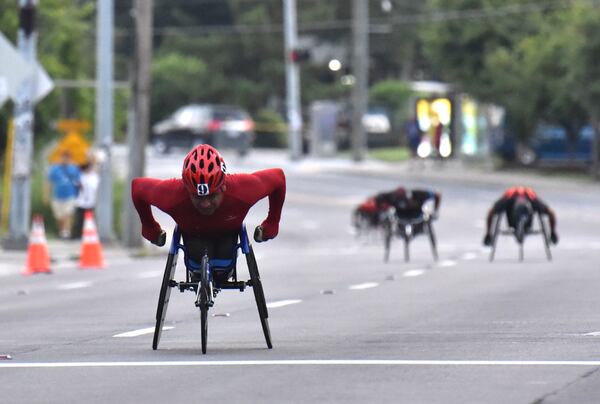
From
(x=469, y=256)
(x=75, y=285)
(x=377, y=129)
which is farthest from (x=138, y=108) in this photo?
(x=377, y=129)

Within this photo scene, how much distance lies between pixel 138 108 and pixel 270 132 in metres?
47.8

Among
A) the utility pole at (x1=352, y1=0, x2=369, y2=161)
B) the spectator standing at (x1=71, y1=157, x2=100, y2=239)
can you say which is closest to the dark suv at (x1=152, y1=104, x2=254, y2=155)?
the utility pole at (x1=352, y1=0, x2=369, y2=161)

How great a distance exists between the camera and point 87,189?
3394 cm

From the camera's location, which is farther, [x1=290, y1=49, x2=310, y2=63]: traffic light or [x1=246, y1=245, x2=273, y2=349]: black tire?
[x1=290, y1=49, x2=310, y2=63]: traffic light

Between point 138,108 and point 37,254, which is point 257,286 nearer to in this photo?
point 37,254

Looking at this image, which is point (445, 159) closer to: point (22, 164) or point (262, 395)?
point (22, 164)

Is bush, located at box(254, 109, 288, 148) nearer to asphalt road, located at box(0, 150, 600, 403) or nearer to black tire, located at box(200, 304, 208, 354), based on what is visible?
asphalt road, located at box(0, 150, 600, 403)

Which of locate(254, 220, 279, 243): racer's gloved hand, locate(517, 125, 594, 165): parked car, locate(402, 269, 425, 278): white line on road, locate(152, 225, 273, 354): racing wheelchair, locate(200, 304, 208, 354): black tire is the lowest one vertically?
locate(517, 125, 594, 165): parked car

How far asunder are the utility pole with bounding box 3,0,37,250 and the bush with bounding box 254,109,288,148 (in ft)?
165

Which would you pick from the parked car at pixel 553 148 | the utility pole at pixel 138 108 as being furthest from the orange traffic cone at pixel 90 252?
the parked car at pixel 553 148

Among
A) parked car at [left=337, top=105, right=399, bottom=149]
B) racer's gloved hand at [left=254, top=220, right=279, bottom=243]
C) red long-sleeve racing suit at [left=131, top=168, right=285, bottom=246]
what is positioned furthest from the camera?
parked car at [left=337, top=105, right=399, bottom=149]

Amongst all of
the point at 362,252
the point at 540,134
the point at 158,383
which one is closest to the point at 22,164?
the point at 362,252

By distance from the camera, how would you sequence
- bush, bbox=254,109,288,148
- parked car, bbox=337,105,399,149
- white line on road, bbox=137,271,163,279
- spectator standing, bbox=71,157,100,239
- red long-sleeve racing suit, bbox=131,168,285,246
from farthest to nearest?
bush, bbox=254,109,288,148 → parked car, bbox=337,105,399,149 → spectator standing, bbox=71,157,100,239 → white line on road, bbox=137,271,163,279 → red long-sleeve racing suit, bbox=131,168,285,246

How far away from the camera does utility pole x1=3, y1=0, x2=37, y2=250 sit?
30500 mm
